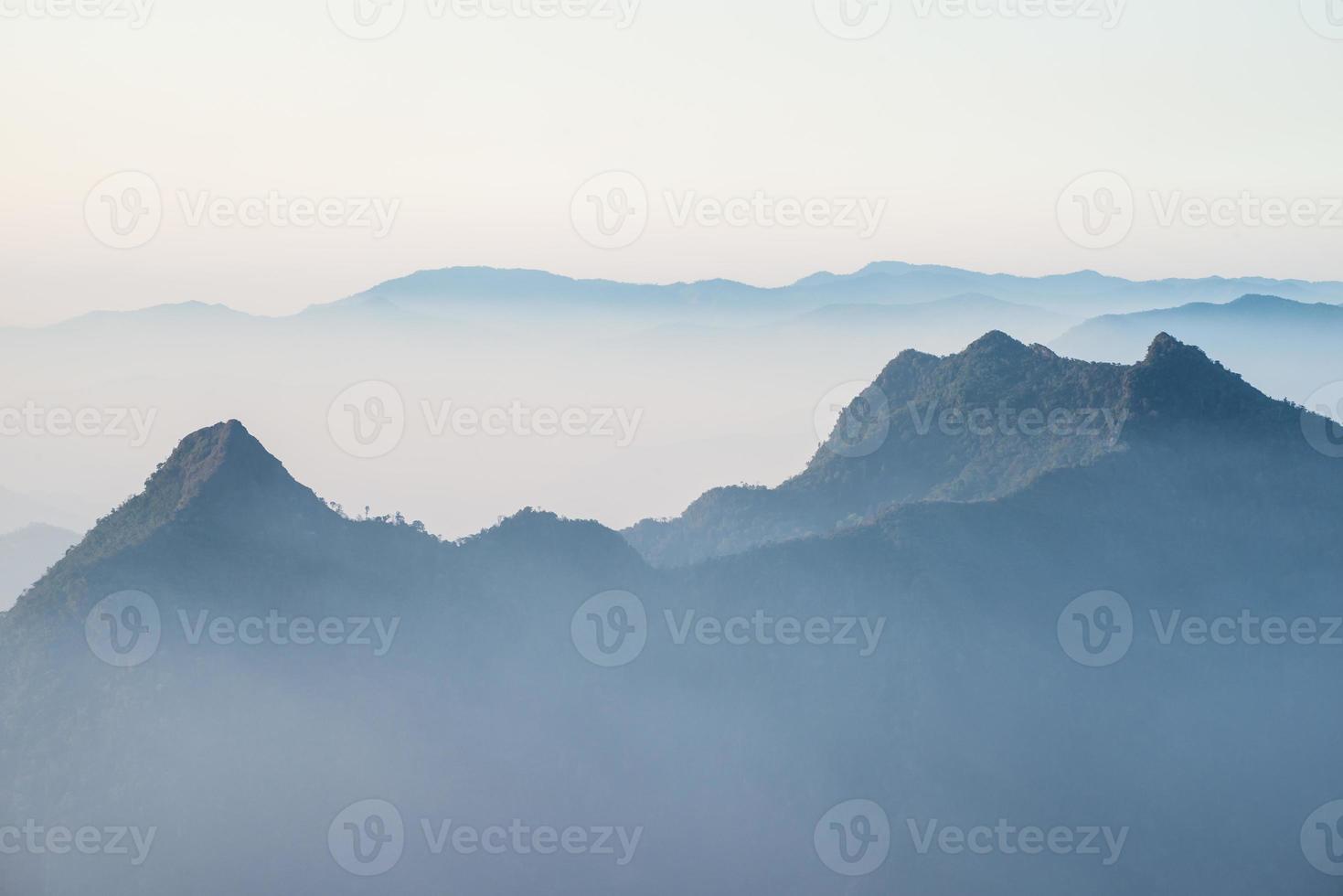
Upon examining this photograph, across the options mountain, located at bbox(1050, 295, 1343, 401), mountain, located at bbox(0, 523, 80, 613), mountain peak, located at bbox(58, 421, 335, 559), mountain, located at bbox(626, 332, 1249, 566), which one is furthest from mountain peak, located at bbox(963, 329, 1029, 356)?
mountain, located at bbox(1050, 295, 1343, 401)

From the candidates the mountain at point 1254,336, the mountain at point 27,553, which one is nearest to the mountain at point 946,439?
the mountain at point 27,553

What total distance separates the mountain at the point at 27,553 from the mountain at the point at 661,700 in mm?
66070

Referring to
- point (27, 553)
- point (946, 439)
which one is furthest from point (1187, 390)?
point (27, 553)

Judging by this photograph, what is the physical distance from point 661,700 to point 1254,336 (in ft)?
507

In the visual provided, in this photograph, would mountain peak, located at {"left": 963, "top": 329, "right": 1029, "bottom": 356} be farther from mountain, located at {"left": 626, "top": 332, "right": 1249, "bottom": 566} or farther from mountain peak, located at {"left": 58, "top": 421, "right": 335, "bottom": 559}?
mountain peak, located at {"left": 58, "top": 421, "right": 335, "bottom": 559}

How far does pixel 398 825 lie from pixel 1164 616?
2552 cm

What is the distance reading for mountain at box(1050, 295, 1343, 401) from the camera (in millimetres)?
169125

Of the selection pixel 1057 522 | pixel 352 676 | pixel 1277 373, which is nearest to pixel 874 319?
pixel 1277 373

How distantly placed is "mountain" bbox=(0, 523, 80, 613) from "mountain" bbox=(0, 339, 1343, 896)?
217 ft

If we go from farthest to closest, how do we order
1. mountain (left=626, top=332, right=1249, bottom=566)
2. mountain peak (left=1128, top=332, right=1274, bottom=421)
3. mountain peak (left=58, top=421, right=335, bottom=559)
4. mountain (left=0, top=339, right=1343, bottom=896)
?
mountain (left=626, top=332, right=1249, bottom=566)
mountain peak (left=1128, top=332, right=1274, bottom=421)
mountain peak (left=58, top=421, right=335, bottom=559)
mountain (left=0, top=339, right=1343, bottom=896)

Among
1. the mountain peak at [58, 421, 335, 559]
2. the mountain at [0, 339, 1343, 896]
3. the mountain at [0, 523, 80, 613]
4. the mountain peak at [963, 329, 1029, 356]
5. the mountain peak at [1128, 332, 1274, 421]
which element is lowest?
Answer: the mountain at [0, 523, 80, 613]

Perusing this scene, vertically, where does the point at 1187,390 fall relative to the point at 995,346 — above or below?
below

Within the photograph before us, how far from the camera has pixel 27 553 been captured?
10494cm

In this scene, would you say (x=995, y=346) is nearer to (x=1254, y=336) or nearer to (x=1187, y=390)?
(x=1187, y=390)
